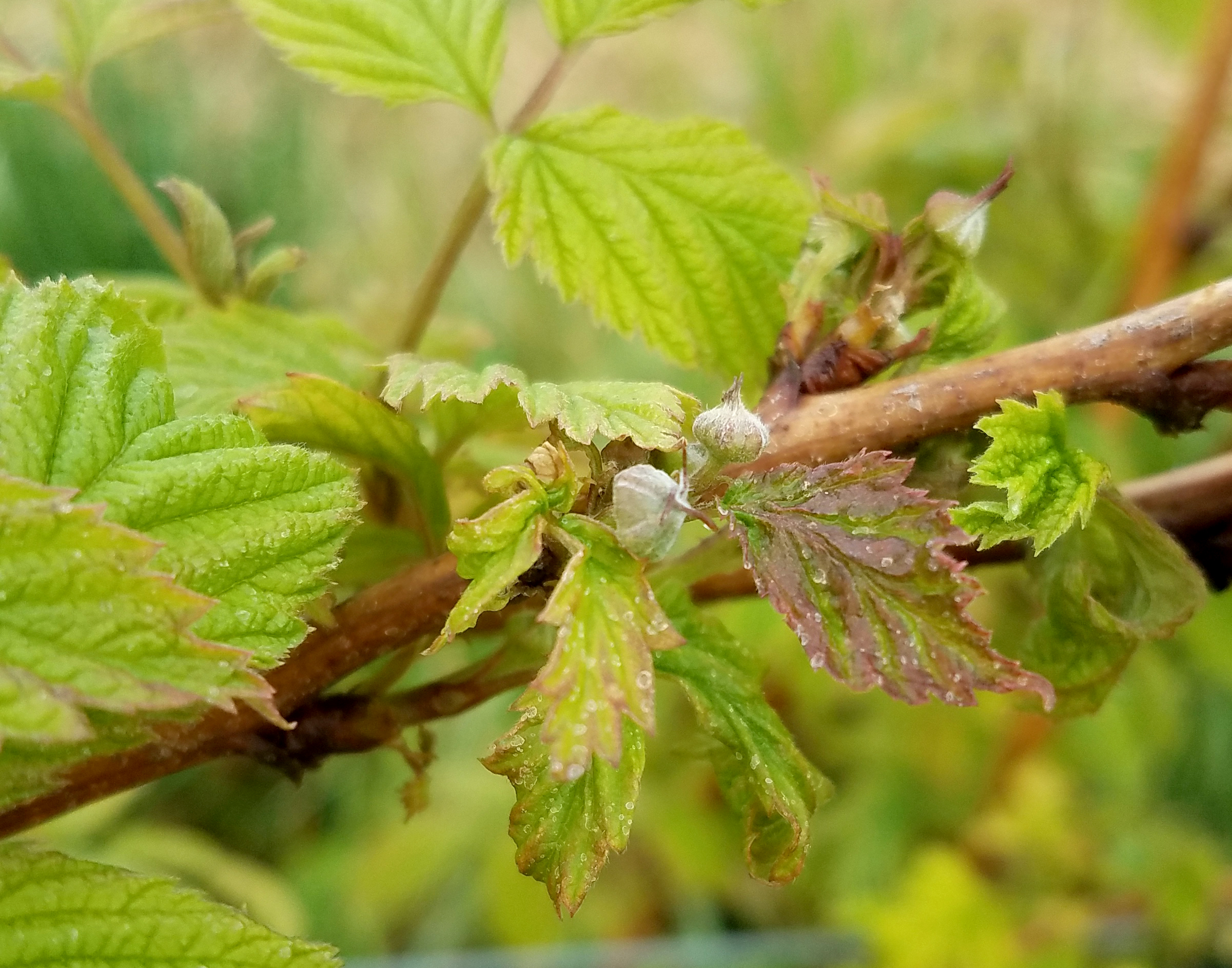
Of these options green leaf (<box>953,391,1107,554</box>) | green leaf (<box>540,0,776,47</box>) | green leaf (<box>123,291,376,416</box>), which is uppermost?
green leaf (<box>540,0,776,47</box>)

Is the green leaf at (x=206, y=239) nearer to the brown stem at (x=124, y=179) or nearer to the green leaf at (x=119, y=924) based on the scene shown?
the brown stem at (x=124, y=179)

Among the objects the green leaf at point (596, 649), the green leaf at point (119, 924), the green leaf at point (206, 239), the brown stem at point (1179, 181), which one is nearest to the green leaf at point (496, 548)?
the green leaf at point (596, 649)

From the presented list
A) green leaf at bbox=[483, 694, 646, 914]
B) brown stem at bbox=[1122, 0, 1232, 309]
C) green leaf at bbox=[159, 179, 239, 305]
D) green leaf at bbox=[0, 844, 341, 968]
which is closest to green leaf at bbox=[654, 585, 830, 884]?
green leaf at bbox=[483, 694, 646, 914]

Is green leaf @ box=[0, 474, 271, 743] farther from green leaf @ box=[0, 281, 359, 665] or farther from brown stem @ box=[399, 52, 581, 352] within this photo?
brown stem @ box=[399, 52, 581, 352]

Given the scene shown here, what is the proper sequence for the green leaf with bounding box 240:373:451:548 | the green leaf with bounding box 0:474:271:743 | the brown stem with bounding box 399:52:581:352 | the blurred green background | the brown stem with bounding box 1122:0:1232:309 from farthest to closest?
the blurred green background, the brown stem with bounding box 1122:0:1232:309, the brown stem with bounding box 399:52:581:352, the green leaf with bounding box 240:373:451:548, the green leaf with bounding box 0:474:271:743

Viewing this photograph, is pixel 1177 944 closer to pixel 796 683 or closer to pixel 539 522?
pixel 796 683

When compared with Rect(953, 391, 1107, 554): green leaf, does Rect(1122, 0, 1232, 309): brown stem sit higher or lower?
lower

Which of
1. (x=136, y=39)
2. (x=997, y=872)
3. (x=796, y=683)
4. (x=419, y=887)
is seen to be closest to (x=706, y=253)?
(x=136, y=39)
